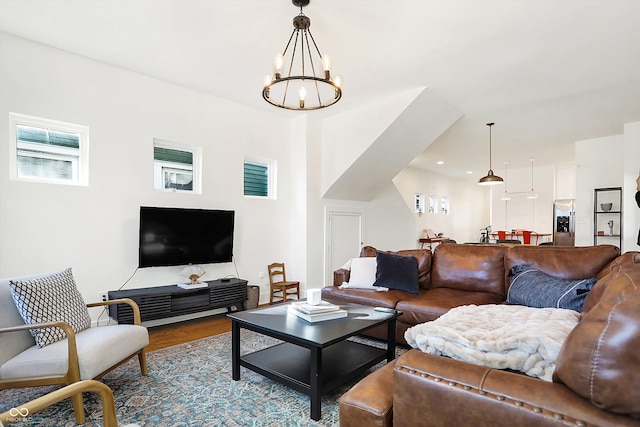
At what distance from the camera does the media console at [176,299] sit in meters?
3.46

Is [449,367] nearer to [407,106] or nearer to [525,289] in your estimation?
[525,289]

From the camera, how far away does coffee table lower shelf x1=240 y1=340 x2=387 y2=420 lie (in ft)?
6.88

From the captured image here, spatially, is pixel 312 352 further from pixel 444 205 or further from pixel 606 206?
pixel 444 205

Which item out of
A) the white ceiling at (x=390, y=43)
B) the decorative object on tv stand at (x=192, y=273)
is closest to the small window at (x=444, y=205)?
the white ceiling at (x=390, y=43)

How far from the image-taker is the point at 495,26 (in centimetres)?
295

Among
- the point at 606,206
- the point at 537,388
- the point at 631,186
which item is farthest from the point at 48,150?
the point at 606,206

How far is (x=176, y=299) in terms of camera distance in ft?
12.5

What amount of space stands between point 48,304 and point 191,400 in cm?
112

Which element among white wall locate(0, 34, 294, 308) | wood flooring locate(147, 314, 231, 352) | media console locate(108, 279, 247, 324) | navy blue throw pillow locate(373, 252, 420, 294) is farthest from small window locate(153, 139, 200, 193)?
navy blue throw pillow locate(373, 252, 420, 294)

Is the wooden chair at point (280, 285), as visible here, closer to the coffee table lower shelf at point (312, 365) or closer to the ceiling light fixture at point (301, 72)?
the coffee table lower shelf at point (312, 365)

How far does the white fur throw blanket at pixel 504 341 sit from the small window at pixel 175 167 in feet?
12.3

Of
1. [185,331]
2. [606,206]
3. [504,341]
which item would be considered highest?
[606,206]

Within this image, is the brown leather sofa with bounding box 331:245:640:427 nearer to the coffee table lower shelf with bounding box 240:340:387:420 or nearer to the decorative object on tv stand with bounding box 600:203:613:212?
the coffee table lower shelf with bounding box 240:340:387:420

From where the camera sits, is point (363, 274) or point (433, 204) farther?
point (433, 204)
